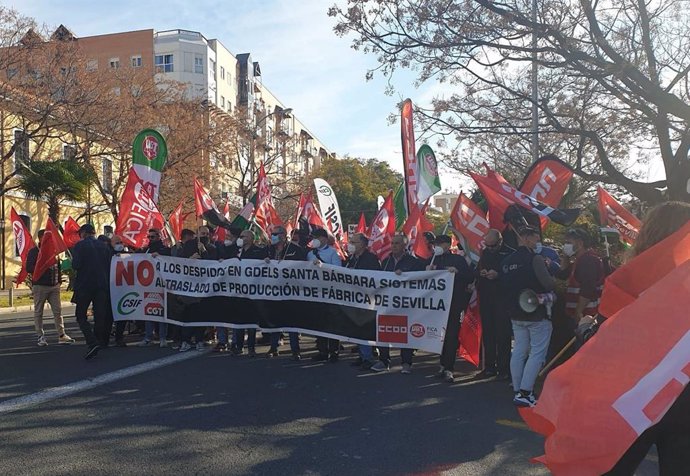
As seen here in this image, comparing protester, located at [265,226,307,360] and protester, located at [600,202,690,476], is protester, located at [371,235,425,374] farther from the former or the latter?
protester, located at [600,202,690,476]

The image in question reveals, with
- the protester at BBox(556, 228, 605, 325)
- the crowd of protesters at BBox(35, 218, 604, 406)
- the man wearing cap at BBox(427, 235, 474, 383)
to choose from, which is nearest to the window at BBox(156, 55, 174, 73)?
the crowd of protesters at BBox(35, 218, 604, 406)

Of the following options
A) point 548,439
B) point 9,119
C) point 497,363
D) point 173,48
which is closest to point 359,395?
point 497,363

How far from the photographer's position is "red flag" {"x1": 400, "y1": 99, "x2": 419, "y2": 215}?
36.9ft

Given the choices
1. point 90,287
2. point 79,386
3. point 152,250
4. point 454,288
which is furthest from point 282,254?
point 79,386

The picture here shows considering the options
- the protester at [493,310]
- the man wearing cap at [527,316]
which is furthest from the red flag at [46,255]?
the man wearing cap at [527,316]

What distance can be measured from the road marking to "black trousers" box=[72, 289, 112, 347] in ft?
3.14

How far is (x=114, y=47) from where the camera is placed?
5566cm

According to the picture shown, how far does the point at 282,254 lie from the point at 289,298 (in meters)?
1.14

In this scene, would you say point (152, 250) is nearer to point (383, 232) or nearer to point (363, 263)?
point (363, 263)

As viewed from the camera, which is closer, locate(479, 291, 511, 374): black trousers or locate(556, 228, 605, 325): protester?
locate(556, 228, 605, 325): protester

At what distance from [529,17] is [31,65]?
672 inches

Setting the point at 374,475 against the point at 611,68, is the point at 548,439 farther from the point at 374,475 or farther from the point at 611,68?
the point at 611,68

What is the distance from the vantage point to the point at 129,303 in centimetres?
1016

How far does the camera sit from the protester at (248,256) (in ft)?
30.6
